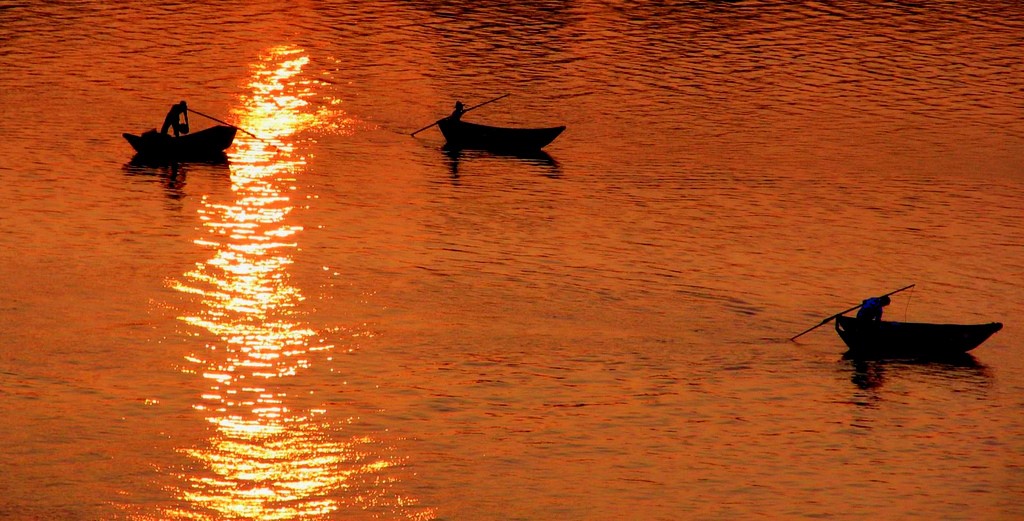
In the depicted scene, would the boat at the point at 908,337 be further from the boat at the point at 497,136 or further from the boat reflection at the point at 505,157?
the boat at the point at 497,136

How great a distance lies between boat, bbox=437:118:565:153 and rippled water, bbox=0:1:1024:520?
0.57m

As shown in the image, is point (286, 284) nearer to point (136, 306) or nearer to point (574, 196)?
point (136, 306)

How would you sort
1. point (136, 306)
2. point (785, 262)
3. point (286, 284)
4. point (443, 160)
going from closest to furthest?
point (136, 306)
point (286, 284)
point (785, 262)
point (443, 160)

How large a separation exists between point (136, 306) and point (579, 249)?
11.1 meters

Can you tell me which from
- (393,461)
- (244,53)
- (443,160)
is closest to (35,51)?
(244,53)

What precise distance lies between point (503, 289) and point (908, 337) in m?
8.73

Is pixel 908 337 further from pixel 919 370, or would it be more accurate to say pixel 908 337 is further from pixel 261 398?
pixel 261 398

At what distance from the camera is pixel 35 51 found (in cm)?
6556

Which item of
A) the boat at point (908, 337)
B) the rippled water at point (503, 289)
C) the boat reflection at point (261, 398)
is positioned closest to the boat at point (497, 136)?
the rippled water at point (503, 289)

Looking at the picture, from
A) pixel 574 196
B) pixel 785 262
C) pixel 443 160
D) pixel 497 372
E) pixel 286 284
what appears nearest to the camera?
pixel 497 372

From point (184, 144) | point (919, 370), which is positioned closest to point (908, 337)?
point (919, 370)

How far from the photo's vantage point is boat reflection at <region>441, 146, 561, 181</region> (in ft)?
156

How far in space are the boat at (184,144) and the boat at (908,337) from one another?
2310 cm

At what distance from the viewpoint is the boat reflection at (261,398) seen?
22.2m
